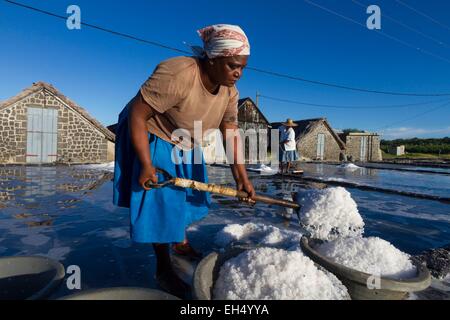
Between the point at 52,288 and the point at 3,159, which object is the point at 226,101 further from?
the point at 3,159

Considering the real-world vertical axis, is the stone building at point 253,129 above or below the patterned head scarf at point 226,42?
above

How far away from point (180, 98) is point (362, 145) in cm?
2823

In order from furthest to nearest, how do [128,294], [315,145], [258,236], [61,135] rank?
[315,145], [61,135], [258,236], [128,294]

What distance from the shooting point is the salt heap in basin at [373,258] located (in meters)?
1.43

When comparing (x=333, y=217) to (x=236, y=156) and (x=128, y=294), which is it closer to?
(x=236, y=156)

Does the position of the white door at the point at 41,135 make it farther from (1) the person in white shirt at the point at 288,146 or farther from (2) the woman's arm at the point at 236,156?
(2) the woman's arm at the point at 236,156

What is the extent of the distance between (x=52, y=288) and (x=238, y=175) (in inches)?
53.6

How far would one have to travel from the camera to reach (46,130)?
42.1 feet

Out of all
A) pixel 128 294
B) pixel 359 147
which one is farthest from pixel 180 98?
pixel 359 147

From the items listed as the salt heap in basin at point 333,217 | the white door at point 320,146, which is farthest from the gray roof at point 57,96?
the white door at point 320,146

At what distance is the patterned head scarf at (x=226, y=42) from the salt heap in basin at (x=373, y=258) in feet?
4.07

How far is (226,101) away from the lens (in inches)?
81.8

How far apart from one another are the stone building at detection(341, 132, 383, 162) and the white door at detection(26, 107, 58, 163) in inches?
897

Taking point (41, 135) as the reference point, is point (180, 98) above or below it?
below
